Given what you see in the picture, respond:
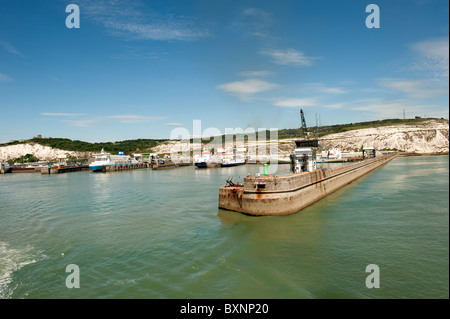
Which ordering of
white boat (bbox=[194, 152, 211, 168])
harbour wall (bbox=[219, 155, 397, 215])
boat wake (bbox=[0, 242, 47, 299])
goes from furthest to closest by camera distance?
white boat (bbox=[194, 152, 211, 168]) → harbour wall (bbox=[219, 155, 397, 215]) → boat wake (bbox=[0, 242, 47, 299])

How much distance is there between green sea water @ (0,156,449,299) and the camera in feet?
36.3

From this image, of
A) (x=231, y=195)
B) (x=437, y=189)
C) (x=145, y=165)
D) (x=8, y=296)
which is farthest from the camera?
(x=145, y=165)

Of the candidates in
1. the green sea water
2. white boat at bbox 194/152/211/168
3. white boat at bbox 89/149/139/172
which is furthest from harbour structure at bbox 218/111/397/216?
white boat at bbox 89/149/139/172

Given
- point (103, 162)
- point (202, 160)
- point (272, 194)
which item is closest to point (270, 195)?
point (272, 194)

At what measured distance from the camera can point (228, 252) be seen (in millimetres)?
15094

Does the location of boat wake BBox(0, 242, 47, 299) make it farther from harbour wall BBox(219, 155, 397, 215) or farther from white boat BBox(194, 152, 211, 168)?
white boat BBox(194, 152, 211, 168)

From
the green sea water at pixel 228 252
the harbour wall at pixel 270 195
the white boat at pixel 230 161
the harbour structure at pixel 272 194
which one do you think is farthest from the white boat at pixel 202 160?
the harbour wall at pixel 270 195

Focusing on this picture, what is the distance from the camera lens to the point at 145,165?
11862 centimetres

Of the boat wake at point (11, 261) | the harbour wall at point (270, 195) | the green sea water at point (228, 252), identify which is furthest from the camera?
the harbour wall at point (270, 195)

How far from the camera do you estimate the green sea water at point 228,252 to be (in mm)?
11070

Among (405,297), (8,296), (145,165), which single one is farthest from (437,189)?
(145,165)

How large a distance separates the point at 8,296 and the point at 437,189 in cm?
4175

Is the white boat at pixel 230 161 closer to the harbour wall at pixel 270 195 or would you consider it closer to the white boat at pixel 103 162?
the white boat at pixel 103 162
